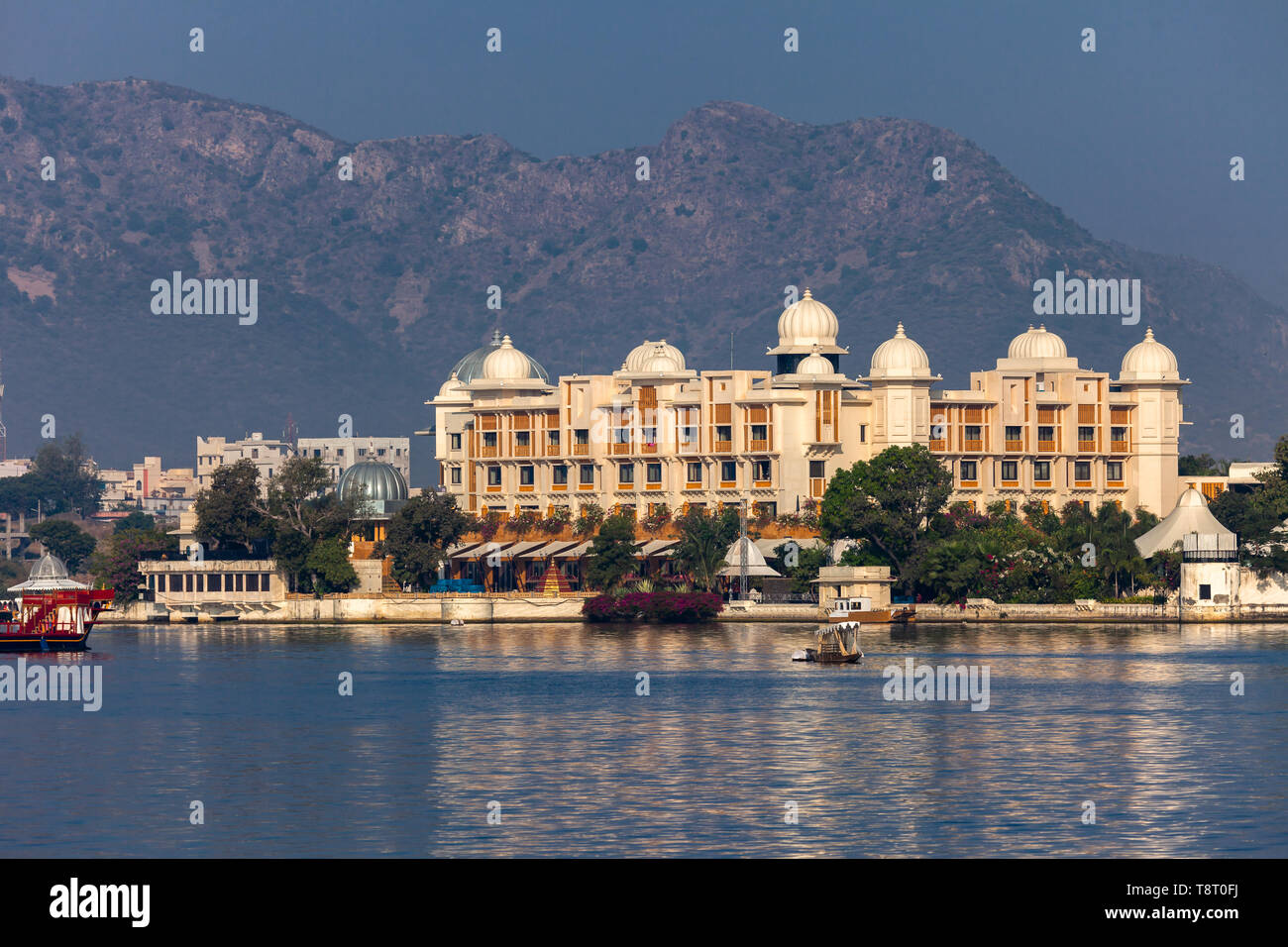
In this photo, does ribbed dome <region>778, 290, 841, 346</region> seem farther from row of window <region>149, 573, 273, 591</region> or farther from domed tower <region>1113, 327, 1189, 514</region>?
row of window <region>149, 573, 273, 591</region>

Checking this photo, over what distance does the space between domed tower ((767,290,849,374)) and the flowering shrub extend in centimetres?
2646

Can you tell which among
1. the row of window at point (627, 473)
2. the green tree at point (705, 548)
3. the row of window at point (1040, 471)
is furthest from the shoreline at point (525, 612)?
the row of window at point (1040, 471)

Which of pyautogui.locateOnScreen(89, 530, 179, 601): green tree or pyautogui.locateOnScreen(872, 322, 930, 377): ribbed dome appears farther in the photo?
pyautogui.locateOnScreen(89, 530, 179, 601): green tree

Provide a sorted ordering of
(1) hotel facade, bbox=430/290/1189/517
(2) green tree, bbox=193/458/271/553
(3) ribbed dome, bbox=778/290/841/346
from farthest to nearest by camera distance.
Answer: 1. (3) ribbed dome, bbox=778/290/841/346
2. (1) hotel facade, bbox=430/290/1189/517
3. (2) green tree, bbox=193/458/271/553

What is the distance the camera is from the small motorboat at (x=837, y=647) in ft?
322

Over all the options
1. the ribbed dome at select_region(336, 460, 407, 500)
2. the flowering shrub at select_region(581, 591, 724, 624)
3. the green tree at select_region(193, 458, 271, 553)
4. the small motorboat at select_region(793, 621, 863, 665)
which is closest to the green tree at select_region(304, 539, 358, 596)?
the green tree at select_region(193, 458, 271, 553)

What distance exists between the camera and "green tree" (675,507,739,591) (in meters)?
141

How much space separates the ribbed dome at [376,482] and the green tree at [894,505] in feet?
173

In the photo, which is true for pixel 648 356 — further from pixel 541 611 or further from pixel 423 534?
pixel 541 611

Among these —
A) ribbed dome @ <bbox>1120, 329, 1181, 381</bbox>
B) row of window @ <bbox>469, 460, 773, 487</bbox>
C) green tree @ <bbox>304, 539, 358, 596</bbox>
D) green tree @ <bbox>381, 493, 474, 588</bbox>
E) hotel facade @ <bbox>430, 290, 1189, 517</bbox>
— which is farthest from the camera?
ribbed dome @ <bbox>1120, 329, 1181, 381</bbox>

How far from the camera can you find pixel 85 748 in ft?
222

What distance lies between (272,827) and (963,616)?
283 ft

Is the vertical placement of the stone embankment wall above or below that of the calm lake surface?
above
